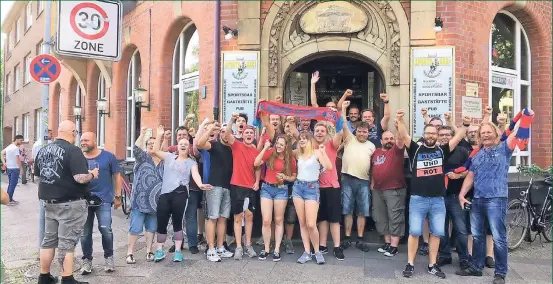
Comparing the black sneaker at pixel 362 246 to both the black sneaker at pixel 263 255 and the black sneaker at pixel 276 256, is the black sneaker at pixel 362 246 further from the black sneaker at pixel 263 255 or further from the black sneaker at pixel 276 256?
the black sneaker at pixel 263 255

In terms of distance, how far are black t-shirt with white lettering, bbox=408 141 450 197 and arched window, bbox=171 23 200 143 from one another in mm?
6329

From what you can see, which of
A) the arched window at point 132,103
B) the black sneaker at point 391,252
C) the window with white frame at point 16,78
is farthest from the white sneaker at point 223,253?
the window with white frame at point 16,78

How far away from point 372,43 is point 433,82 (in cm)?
131

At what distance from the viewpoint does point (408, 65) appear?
788 centimetres

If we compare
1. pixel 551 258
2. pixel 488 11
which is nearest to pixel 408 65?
pixel 488 11

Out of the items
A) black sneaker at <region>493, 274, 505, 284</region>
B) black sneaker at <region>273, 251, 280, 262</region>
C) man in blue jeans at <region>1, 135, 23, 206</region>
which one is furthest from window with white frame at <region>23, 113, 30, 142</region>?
black sneaker at <region>493, 274, 505, 284</region>

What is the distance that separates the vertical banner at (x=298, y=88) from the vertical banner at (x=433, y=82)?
2.61 m

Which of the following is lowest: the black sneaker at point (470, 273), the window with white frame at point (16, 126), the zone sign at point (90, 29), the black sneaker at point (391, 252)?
the black sneaker at point (470, 273)

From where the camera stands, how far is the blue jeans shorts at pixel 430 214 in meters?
5.00

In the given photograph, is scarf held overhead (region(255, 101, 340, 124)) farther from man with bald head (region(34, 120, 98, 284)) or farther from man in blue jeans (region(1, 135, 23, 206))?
man in blue jeans (region(1, 135, 23, 206))

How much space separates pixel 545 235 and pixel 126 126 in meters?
11.3

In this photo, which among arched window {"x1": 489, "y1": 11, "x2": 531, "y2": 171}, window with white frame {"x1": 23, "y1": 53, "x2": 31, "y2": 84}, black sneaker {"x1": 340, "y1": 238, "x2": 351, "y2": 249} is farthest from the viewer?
window with white frame {"x1": 23, "y1": 53, "x2": 31, "y2": 84}

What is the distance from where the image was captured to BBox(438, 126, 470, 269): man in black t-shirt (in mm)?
5270

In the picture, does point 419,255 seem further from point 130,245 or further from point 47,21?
point 47,21
